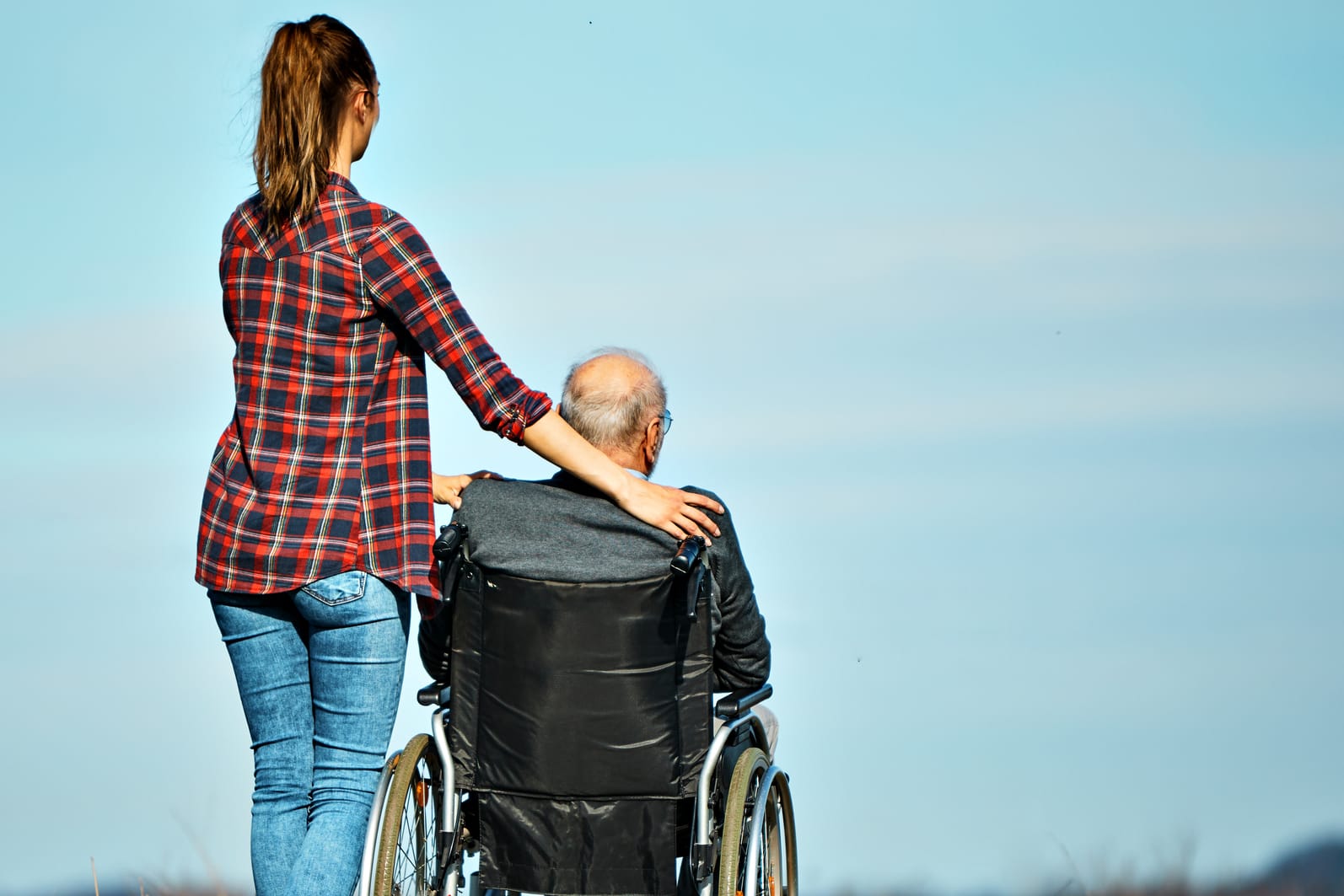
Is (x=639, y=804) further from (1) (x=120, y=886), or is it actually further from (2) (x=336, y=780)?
(1) (x=120, y=886)

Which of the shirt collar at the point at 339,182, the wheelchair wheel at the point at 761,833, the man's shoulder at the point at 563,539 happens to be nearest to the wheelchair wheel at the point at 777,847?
the wheelchair wheel at the point at 761,833

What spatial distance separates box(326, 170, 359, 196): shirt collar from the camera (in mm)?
2311

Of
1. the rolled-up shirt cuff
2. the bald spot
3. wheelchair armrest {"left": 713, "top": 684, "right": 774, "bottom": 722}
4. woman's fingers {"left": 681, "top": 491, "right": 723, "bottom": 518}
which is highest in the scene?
the bald spot

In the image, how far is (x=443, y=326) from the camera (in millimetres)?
2318

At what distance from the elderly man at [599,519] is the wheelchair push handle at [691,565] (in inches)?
1.4

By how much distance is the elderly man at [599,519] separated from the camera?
2488 millimetres

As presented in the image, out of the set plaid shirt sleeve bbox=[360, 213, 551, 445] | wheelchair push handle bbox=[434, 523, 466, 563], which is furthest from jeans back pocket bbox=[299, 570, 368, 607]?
plaid shirt sleeve bbox=[360, 213, 551, 445]

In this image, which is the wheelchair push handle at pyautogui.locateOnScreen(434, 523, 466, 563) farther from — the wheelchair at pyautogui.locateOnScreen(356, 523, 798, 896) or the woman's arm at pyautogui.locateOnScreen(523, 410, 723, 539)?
the woman's arm at pyautogui.locateOnScreen(523, 410, 723, 539)

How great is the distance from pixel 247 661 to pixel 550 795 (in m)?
0.55

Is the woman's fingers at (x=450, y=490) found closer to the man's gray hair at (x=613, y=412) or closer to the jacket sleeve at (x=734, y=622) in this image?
the man's gray hair at (x=613, y=412)

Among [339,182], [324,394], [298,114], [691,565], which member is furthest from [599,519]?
[298,114]

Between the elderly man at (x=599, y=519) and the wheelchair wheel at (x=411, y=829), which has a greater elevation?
the elderly man at (x=599, y=519)

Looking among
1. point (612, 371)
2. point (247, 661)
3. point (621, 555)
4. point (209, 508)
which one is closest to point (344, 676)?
point (247, 661)

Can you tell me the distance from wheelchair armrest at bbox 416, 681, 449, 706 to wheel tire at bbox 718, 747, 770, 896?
1.64 ft
